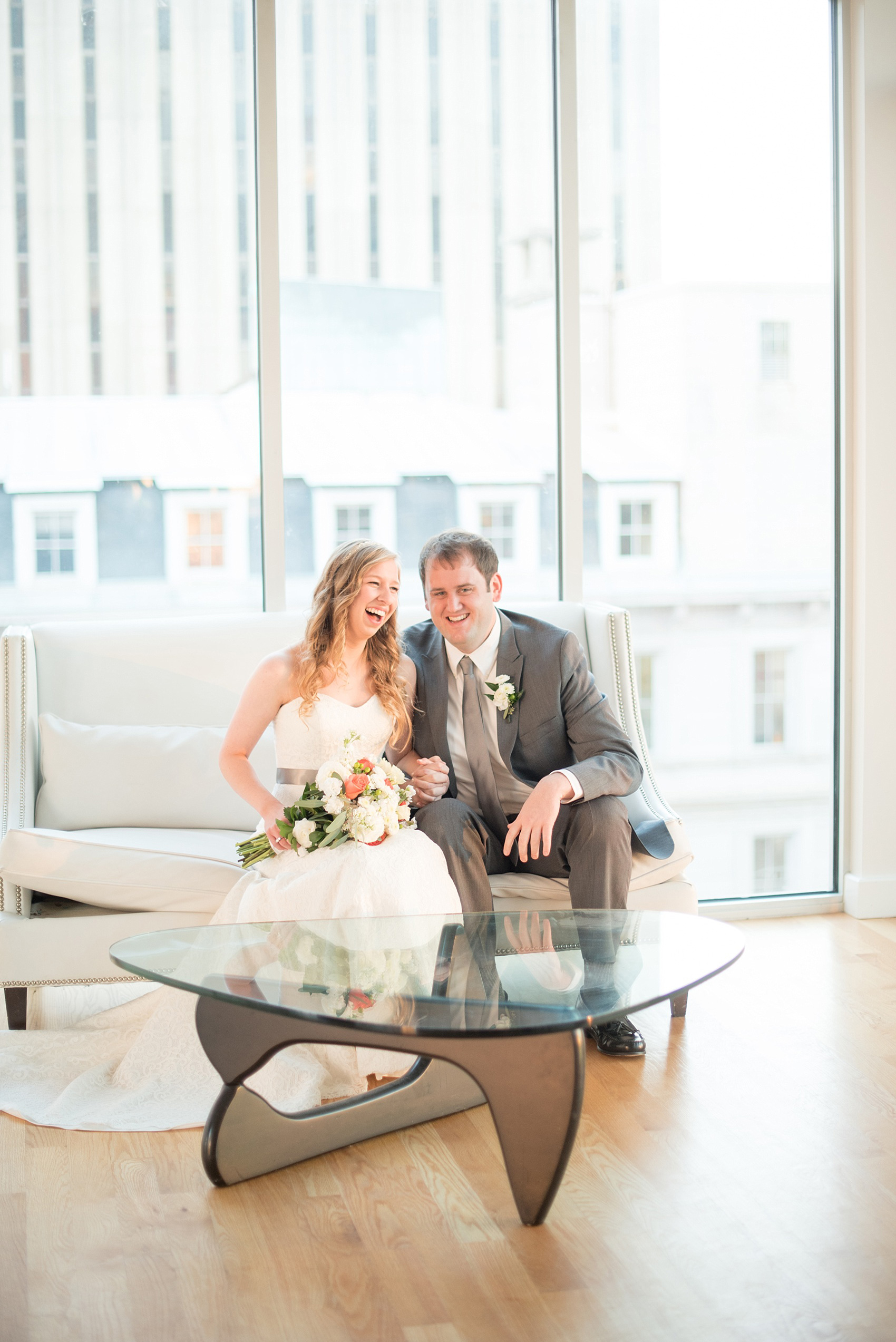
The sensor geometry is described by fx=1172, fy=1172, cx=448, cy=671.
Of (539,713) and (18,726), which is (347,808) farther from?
(18,726)

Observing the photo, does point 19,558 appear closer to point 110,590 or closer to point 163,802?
point 110,590

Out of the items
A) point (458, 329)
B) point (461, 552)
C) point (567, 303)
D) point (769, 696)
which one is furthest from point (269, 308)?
point (769, 696)

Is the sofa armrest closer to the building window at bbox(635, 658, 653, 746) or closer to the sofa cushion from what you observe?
the sofa cushion

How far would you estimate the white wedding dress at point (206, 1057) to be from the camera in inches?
91.7

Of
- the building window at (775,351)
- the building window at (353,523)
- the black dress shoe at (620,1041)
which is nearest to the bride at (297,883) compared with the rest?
the black dress shoe at (620,1041)

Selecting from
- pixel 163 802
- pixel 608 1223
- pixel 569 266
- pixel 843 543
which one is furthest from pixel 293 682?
pixel 843 543

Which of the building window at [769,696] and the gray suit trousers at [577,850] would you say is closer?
the gray suit trousers at [577,850]

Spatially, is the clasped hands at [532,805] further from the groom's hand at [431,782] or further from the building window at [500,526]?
the building window at [500,526]

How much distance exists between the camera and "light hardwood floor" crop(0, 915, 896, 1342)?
5.42 ft

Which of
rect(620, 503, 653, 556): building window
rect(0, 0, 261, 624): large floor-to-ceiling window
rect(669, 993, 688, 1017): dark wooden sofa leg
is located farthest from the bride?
rect(620, 503, 653, 556): building window

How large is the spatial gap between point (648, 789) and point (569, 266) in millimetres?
1680

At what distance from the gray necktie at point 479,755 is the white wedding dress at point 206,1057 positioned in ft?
1.01

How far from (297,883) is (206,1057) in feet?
1.31

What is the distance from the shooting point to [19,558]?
342 centimetres
